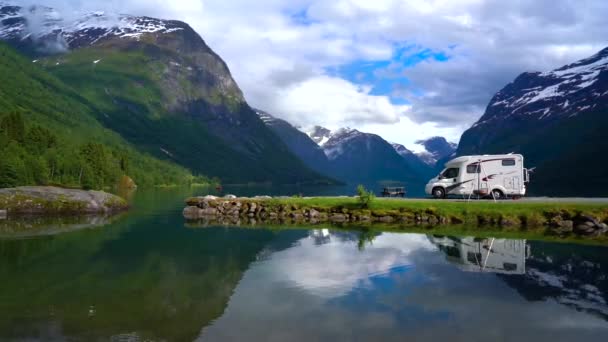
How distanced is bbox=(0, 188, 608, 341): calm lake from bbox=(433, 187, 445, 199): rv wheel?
1875cm

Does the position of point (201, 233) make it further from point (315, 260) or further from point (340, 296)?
point (340, 296)

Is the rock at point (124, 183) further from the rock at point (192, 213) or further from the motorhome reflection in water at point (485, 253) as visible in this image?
the motorhome reflection in water at point (485, 253)

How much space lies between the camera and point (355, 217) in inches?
1950

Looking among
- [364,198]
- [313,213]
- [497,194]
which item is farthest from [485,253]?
[313,213]

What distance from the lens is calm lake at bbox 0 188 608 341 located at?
1487 cm

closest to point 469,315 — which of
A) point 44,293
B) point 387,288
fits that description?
point 387,288

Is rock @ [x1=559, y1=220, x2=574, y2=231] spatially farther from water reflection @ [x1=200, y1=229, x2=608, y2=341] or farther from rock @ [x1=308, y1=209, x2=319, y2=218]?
rock @ [x1=308, y1=209, x2=319, y2=218]

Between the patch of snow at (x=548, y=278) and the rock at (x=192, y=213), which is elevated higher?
the rock at (x=192, y=213)

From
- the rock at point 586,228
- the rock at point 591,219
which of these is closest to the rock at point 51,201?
the rock at point 586,228

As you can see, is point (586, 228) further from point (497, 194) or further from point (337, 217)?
point (337, 217)

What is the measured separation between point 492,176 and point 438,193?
6.47 meters

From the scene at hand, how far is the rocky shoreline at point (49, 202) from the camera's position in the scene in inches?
2202

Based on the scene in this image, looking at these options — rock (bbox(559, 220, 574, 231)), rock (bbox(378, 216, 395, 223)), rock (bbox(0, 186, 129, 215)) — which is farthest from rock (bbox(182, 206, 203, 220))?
rock (bbox(559, 220, 574, 231))

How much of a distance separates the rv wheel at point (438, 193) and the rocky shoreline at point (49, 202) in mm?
42182
